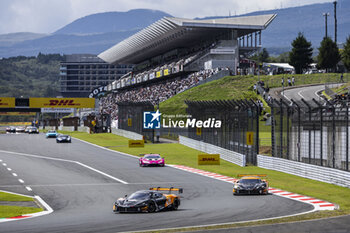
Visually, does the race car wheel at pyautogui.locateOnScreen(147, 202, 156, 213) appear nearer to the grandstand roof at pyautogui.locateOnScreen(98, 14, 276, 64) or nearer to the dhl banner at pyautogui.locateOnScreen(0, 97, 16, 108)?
the grandstand roof at pyautogui.locateOnScreen(98, 14, 276, 64)

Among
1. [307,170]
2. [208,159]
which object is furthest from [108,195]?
[208,159]

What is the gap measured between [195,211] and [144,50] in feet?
373

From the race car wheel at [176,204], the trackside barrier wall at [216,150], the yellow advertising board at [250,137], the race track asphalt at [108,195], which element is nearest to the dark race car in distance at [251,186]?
the race track asphalt at [108,195]

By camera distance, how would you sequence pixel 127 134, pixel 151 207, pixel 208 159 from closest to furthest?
pixel 151 207
pixel 208 159
pixel 127 134

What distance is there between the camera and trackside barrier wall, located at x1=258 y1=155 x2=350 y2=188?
28.8 m

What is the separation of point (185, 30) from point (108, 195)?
7361 centimetres

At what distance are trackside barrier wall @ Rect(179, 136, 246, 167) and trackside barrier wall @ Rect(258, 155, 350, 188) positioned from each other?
203 centimetres

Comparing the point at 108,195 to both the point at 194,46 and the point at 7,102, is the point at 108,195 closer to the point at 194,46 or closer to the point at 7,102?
the point at 7,102

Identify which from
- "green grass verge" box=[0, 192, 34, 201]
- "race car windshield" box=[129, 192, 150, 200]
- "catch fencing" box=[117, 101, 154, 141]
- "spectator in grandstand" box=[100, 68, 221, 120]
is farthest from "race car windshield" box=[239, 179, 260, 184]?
"spectator in grandstand" box=[100, 68, 221, 120]

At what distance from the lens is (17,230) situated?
16.7 meters

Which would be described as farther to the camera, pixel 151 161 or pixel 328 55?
pixel 328 55

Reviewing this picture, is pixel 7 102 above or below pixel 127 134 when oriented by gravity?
above

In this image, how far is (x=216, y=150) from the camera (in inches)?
1933

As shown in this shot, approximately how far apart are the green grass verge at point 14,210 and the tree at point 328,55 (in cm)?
7832
